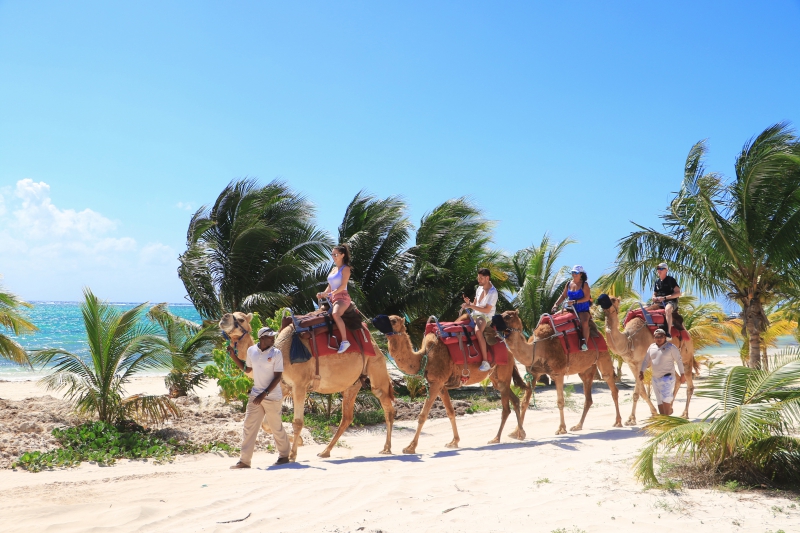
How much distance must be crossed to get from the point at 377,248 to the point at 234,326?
11.1 meters

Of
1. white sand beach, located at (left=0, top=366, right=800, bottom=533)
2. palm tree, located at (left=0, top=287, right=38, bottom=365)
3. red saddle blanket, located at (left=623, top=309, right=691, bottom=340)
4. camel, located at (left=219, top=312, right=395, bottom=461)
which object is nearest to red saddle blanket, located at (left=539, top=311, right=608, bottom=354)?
red saddle blanket, located at (left=623, top=309, right=691, bottom=340)

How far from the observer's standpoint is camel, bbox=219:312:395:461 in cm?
934

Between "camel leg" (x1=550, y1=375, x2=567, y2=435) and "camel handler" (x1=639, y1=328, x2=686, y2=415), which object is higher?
"camel handler" (x1=639, y1=328, x2=686, y2=415)

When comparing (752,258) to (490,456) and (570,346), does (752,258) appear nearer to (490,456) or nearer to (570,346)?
(570,346)

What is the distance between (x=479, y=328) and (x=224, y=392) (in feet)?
18.5

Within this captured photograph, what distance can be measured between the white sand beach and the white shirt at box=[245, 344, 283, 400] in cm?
107

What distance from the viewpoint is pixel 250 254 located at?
18.0 m

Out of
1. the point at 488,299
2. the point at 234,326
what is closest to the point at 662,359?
the point at 488,299

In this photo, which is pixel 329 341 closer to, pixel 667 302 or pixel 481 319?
pixel 481 319

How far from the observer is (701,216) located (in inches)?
605

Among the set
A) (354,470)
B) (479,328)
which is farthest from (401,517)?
(479,328)

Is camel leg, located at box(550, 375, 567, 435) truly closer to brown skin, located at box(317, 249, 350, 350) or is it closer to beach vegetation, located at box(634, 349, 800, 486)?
brown skin, located at box(317, 249, 350, 350)

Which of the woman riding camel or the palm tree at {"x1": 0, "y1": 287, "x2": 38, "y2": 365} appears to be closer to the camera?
the woman riding camel

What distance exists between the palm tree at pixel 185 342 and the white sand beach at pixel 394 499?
5.24 metres
